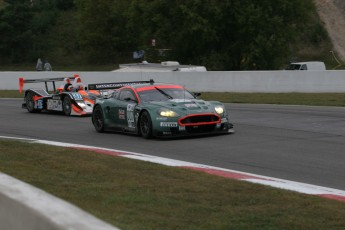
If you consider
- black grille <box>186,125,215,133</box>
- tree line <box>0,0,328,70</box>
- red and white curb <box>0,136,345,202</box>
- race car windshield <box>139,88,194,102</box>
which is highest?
tree line <box>0,0,328,70</box>

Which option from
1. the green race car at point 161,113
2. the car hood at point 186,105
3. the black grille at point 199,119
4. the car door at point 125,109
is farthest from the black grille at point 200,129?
the car door at point 125,109

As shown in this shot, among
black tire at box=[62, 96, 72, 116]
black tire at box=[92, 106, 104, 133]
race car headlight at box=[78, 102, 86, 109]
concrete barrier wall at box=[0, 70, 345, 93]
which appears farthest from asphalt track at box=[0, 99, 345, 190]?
concrete barrier wall at box=[0, 70, 345, 93]

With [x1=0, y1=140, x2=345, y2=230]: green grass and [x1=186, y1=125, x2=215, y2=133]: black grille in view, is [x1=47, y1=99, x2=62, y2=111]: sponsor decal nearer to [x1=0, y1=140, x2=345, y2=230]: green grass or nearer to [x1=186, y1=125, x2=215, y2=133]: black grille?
[x1=186, y1=125, x2=215, y2=133]: black grille

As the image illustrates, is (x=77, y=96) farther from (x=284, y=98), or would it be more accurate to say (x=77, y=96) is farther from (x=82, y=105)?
(x=284, y=98)

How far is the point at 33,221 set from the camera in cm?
405

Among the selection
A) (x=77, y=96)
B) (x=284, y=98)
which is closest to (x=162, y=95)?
(x=77, y=96)

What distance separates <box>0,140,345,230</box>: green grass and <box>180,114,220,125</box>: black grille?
3.90 meters

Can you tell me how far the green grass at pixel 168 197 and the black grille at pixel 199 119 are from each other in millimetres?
3898

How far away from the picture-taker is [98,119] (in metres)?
17.0

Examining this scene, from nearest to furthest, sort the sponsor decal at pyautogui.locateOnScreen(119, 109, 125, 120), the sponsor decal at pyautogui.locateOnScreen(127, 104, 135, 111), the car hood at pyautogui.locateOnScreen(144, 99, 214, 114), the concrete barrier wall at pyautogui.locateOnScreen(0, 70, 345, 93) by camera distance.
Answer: the car hood at pyautogui.locateOnScreen(144, 99, 214, 114), the sponsor decal at pyautogui.locateOnScreen(127, 104, 135, 111), the sponsor decal at pyautogui.locateOnScreen(119, 109, 125, 120), the concrete barrier wall at pyautogui.locateOnScreen(0, 70, 345, 93)

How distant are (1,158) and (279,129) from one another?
7260 mm

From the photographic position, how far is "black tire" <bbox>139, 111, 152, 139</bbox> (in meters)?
14.7

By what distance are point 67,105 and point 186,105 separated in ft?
25.3

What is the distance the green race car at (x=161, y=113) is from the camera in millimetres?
14430
